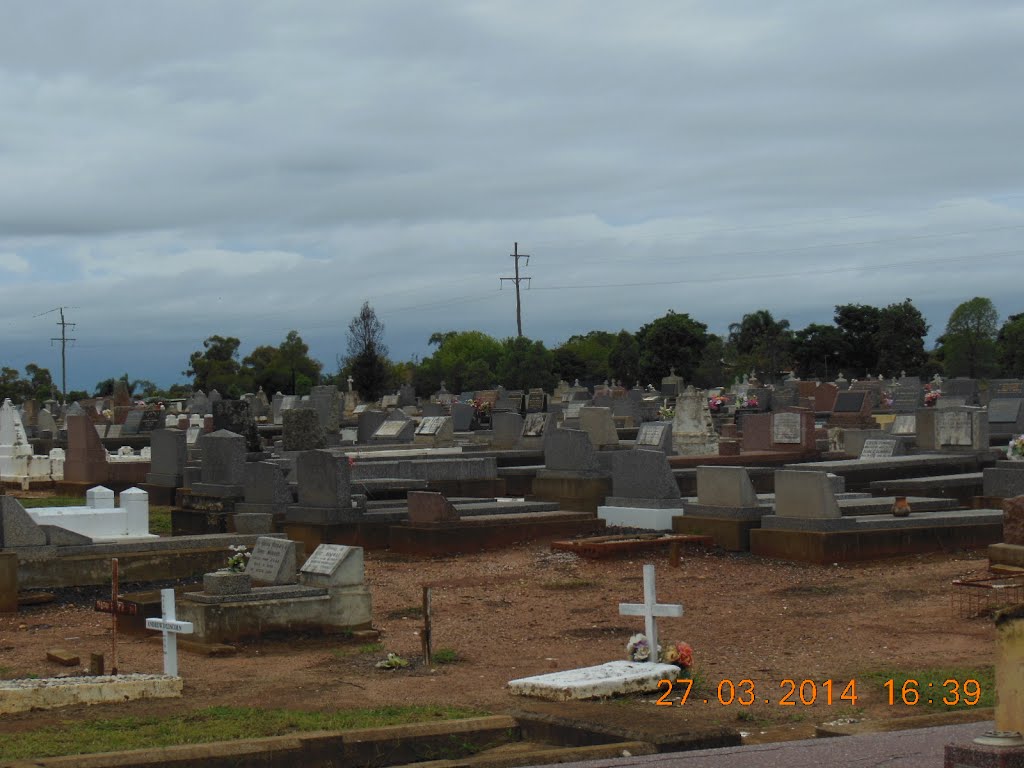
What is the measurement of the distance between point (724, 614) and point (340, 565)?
3.52 metres

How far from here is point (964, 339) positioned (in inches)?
3078

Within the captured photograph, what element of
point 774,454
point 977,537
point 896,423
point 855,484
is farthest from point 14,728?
point 896,423

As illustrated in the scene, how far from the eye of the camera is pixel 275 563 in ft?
39.6

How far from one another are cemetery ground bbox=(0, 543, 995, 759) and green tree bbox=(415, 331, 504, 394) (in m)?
55.2

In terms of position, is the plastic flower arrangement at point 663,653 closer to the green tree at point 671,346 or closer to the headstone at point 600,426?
the headstone at point 600,426

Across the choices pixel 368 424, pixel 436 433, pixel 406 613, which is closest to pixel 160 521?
pixel 436 433

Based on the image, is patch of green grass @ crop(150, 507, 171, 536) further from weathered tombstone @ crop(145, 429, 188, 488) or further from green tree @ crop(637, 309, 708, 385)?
green tree @ crop(637, 309, 708, 385)

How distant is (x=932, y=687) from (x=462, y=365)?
7407 cm

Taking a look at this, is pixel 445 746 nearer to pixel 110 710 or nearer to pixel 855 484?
pixel 110 710

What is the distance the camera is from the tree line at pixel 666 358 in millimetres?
70500

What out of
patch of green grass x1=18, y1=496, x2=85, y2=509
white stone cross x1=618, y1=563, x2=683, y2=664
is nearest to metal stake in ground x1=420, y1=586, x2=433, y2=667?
white stone cross x1=618, y1=563, x2=683, y2=664

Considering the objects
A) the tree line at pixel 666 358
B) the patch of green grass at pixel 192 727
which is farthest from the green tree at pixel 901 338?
the patch of green grass at pixel 192 727

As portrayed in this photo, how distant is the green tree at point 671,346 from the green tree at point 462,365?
29.3 feet
